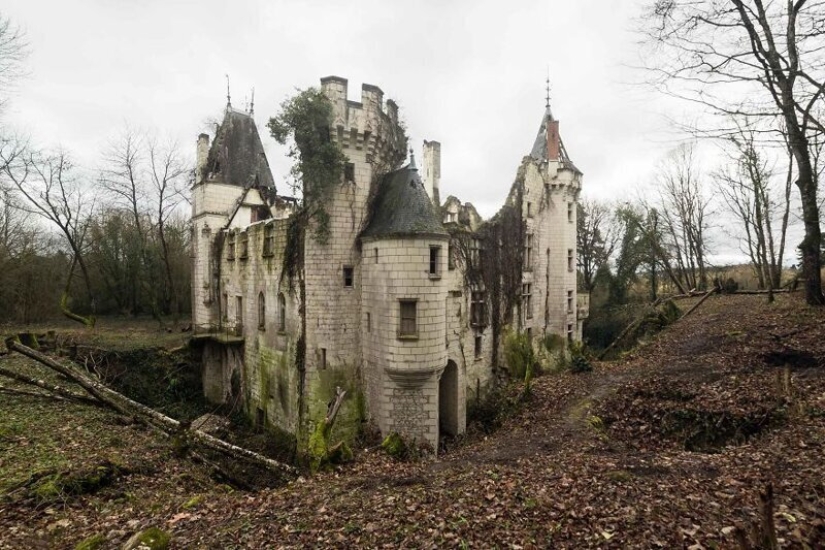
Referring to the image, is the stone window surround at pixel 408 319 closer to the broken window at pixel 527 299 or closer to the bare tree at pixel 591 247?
the broken window at pixel 527 299

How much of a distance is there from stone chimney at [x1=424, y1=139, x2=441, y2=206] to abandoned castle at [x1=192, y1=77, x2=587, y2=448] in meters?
0.07

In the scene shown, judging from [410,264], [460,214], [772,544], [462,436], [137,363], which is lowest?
[462,436]

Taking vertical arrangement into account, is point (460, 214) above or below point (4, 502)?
above

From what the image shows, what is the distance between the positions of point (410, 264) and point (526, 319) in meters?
11.6

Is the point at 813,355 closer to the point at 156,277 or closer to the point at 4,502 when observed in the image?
the point at 4,502

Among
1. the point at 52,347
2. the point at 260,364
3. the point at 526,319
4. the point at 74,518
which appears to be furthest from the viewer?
the point at 526,319

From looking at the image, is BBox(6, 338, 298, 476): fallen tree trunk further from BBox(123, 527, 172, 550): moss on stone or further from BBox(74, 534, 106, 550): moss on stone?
BBox(123, 527, 172, 550): moss on stone

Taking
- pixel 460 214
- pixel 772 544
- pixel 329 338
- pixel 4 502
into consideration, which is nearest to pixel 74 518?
pixel 4 502

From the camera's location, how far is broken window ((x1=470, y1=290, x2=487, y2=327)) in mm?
19469

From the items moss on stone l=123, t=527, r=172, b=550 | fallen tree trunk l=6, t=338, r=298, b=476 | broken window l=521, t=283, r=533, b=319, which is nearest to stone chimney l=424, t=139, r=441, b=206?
broken window l=521, t=283, r=533, b=319

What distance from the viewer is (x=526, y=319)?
75.5ft

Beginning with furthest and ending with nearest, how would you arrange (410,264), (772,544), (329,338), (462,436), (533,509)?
(462,436) < (329,338) < (410,264) < (533,509) < (772,544)

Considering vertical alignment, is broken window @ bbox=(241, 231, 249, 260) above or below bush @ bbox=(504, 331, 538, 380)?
above

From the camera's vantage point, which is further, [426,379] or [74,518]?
[426,379]
